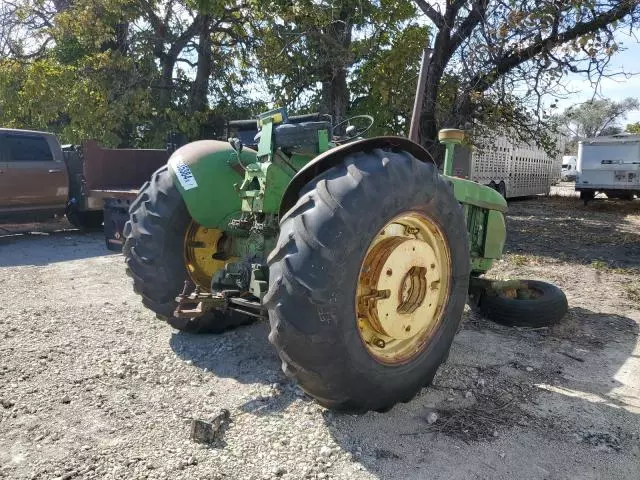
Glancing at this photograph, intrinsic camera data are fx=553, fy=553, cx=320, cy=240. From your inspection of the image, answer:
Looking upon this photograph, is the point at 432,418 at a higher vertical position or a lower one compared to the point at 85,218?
lower

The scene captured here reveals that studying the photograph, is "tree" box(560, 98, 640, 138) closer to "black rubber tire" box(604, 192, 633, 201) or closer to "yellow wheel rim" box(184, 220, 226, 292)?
"black rubber tire" box(604, 192, 633, 201)

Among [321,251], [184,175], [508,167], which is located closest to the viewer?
[321,251]

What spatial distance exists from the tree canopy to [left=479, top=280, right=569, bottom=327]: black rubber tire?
591 centimetres

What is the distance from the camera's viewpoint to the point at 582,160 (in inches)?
750

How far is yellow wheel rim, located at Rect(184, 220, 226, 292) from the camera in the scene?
4141 mm

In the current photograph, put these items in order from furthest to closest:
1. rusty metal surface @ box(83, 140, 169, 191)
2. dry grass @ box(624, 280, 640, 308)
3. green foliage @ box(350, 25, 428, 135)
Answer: green foliage @ box(350, 25, 428, 135), rusty metal surface @ box(83, 140, 169, 191), dry grass @ box(624, 280, 640, 308)

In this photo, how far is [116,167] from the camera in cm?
980

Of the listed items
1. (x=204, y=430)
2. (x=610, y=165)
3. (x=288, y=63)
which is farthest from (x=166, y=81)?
(x=610, y=165)

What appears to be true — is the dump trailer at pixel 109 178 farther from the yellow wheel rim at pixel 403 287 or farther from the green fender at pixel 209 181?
the yellow wheel rim at pixel 403 287

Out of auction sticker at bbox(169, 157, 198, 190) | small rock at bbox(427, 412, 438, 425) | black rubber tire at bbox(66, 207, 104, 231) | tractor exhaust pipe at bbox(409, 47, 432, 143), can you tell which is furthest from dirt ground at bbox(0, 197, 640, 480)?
black rubber tire at bbox(66, 207, 104, 231)

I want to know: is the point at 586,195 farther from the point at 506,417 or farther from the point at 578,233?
the point at 506,417

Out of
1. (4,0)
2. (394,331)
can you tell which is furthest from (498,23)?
(4,0)

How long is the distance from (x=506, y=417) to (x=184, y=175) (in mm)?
2554

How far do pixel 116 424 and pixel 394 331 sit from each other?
159cm
